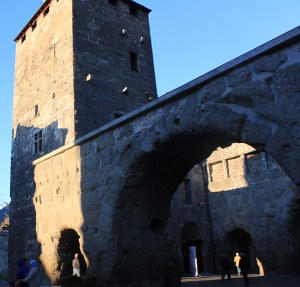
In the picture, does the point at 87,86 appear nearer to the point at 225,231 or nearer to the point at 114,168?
the point at 114,168

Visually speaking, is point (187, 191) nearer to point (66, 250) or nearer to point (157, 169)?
point (66, 250)

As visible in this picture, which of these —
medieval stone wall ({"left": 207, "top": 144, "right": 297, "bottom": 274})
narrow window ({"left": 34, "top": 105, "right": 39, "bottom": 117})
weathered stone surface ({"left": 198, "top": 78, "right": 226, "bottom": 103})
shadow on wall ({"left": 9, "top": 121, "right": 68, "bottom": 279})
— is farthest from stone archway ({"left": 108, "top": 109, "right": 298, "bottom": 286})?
narrow window ({"left": 34, "top": 105, "right": 39, "bottom": 117})

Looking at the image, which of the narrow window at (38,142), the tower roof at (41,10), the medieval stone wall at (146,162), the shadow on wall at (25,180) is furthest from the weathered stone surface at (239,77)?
the tower roof at (41,10)

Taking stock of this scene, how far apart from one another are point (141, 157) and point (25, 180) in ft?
30.5

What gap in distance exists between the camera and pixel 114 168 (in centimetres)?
686

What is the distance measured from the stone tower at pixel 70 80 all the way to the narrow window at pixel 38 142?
0.13ft

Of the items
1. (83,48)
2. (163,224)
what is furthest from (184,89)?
(83,48)

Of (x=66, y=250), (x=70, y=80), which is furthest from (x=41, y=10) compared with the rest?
(x=66, y=250)

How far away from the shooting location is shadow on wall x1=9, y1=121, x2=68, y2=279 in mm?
13352

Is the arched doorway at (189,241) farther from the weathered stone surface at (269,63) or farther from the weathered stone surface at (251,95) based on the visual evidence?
the weathered stone surface at (269,63)

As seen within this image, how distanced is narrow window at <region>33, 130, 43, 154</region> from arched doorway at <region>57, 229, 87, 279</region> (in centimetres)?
608

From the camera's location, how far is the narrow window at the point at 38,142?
14102 mm

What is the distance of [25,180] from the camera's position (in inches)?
565

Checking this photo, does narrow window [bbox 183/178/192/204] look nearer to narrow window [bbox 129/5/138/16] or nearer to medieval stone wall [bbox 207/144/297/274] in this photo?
medieval stone wall [bbox 207/144/297/274]
